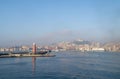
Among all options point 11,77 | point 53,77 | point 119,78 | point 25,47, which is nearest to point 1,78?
point 11,77

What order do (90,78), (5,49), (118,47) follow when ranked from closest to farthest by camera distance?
1. (90,78)
2. (118,47)
3. (5,49)

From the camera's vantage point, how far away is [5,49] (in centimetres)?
17738

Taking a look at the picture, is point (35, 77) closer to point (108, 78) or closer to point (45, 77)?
point (45, 77)

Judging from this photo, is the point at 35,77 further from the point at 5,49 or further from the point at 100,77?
the point at 5,49

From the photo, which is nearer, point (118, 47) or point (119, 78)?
point (119, 78)

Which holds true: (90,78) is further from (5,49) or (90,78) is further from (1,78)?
(5,49)

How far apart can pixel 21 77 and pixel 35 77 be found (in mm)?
1581

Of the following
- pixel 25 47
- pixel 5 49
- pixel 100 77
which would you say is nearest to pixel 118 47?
pixel 25 47

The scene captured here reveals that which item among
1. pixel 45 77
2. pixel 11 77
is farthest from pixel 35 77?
pixel 11 77

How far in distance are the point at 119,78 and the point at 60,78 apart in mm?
6474

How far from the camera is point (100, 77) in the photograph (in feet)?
80.3

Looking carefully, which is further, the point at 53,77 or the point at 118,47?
the point at 118,47

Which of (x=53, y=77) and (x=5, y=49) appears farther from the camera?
(x=5, y=49)

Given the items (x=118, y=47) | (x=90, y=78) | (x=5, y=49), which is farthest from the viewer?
(x=5, y=49)
